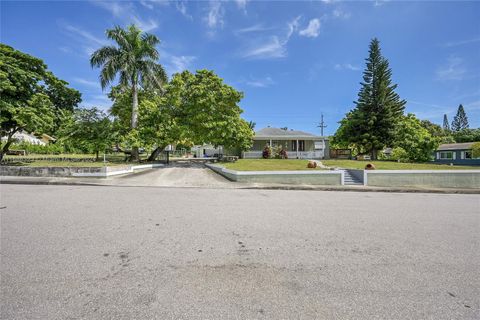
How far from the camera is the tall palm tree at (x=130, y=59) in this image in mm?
19625

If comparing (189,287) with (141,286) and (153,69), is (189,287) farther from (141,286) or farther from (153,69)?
(153,69)

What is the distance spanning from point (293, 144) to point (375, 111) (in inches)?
557

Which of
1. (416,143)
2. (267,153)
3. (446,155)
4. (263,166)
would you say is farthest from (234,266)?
(446,155)

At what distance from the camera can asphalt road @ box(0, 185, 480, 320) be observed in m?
2.31

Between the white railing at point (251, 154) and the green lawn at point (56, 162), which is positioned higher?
the white railing at point (251, 154)

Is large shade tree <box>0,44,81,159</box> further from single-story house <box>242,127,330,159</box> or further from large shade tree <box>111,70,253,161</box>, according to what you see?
single-story house <box>242,127,330,159</box>

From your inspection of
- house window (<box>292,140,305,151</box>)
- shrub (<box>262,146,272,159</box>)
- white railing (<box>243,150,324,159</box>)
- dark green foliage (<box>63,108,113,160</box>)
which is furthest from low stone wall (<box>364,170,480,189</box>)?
dark green foliage (<box>63,108,113,160</box>)

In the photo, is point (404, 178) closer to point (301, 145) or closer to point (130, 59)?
point (301, 145)

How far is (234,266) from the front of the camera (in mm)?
3211

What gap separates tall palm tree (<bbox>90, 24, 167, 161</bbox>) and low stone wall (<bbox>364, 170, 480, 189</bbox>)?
67.4 feet

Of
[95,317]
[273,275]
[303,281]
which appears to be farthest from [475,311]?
[95,317]

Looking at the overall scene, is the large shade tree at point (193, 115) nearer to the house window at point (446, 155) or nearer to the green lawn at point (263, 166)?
the green lawn at point (263, 166)

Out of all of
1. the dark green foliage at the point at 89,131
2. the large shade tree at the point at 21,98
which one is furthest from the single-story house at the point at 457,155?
the large shade tree at the point at 21,98

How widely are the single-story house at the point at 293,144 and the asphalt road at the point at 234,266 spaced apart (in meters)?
22.1
